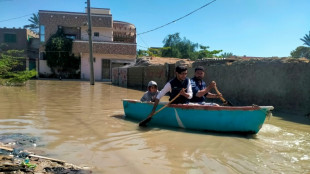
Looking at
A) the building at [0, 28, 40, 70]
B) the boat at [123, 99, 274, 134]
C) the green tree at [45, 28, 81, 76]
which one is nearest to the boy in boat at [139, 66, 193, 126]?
the boat at [123, 99, 274, 134]

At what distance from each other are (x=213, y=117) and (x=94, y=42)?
2952 cm

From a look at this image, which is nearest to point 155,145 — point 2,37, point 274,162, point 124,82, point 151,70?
point 274,162

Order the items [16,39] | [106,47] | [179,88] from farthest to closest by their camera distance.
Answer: [16,39] < [106,47] < [179,88]

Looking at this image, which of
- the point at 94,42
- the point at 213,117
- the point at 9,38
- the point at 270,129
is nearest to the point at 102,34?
the point at 94,42

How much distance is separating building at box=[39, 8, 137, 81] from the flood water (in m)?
26.8

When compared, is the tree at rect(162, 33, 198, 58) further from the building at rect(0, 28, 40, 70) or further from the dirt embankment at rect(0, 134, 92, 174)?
the dirt embankment at rect(0, 134, 92, 174)

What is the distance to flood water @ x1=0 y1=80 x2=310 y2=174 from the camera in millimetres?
4215

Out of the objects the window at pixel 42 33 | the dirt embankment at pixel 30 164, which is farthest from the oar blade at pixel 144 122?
the window at pixel 42 33

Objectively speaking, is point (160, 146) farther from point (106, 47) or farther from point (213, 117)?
point (106, 47)

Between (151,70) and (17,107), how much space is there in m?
10.7

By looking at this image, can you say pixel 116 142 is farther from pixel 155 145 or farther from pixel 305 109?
pixel 305 109

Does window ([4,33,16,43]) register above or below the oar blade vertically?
above

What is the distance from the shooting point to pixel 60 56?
34.1 metres

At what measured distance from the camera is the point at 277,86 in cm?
968
